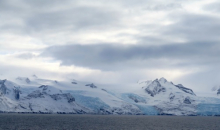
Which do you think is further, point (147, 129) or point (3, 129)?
point (147, 129)

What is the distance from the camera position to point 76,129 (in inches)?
5468

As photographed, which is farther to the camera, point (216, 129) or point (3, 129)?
point (216, 129)

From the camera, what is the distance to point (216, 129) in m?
154

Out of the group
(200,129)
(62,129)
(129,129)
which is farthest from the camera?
(200,129)

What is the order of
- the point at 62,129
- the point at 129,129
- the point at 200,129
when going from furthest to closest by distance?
the point at 200,129
the point at 129,129
the point at 62,129

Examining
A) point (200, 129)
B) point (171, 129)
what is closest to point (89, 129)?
point (171, 129)

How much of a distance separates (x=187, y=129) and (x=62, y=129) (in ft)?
191

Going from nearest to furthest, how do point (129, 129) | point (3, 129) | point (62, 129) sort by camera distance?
point (3, 129) → point (62, 129) → point (129, 129)

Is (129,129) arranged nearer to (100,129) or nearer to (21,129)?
(100,129)

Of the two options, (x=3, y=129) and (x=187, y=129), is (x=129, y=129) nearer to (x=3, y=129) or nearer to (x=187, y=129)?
(x=187, y=129)

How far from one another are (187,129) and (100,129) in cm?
4141

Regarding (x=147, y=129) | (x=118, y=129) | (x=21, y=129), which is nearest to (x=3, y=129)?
(x=21, y=129)

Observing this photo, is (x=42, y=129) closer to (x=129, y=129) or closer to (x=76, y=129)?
(x=76, y=129)

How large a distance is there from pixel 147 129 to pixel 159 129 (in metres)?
6.07
